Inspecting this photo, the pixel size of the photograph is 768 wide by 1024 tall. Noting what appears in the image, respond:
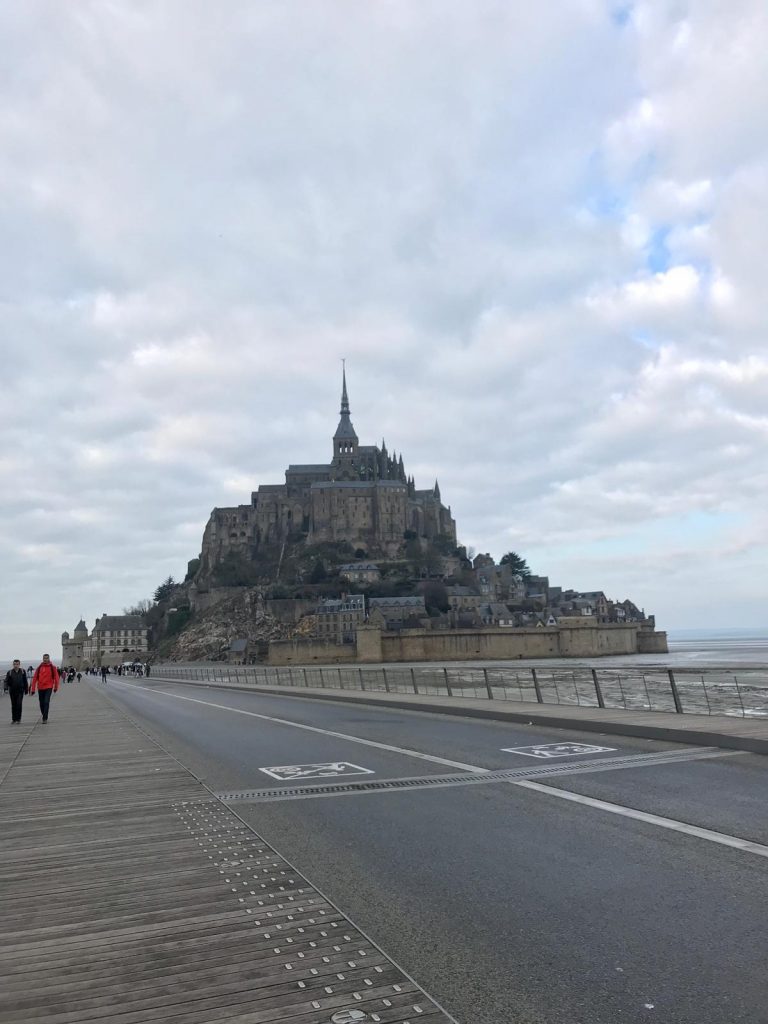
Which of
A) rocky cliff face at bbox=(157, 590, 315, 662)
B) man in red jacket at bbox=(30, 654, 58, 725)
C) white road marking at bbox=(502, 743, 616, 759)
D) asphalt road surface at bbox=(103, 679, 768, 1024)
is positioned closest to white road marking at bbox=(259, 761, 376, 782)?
asphalt road surface at bbox=(103, 679, 768, 1024)

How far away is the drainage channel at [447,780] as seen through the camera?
27.8 feet

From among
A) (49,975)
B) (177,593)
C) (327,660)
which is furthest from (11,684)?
(177,593)

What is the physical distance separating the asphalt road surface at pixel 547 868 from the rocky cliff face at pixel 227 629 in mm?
111355

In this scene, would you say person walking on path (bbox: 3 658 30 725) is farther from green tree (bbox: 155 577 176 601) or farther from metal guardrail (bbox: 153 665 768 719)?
green tree (bbox: 155 577 176 601)

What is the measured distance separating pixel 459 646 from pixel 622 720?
262ft

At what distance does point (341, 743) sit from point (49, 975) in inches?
373

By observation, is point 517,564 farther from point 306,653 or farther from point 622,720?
point 622,720

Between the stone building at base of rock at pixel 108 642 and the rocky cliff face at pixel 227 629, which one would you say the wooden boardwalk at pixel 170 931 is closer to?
the rocky cliff face at pixel 227 629

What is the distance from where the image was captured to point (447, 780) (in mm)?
9133

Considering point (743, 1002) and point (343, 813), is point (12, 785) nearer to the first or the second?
point (343, 813)

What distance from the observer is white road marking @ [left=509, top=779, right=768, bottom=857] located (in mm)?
5899

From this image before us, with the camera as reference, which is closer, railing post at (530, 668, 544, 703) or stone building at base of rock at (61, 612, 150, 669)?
railing post at (530, 668, 544, 703)

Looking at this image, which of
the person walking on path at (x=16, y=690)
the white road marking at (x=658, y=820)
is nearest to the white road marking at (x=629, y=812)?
the white road marking at (x=658, y=820)

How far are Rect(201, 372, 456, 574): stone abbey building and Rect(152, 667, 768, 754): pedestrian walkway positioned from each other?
128m
